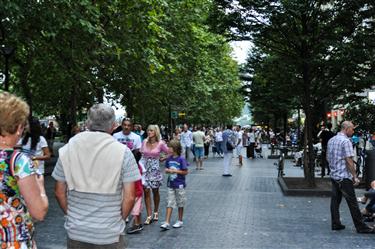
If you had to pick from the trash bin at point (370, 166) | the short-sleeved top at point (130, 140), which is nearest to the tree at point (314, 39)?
the trash bin at point (370, 166)

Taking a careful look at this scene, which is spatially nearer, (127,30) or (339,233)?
(339,233)

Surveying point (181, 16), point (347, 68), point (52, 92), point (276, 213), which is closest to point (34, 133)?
point (276, 213)

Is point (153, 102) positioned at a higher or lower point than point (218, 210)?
higher

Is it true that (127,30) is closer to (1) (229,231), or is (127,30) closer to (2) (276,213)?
(2) (276,213)

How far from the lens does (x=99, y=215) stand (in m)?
3.81

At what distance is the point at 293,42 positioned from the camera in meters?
14.9

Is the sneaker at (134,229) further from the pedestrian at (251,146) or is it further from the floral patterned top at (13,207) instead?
the pedestrian at (251,146)

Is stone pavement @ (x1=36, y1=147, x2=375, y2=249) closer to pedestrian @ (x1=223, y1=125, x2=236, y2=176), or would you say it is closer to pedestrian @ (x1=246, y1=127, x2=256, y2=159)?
pedestrian @ (x1=223, y1=125, x2=236, y2=176)

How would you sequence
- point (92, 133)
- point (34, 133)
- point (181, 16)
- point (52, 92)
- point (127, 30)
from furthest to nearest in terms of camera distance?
1. point (52, 92)
2. point (181, 16)
3. point (127, 30)
4. point (34, 133)
5. point (92, 133)

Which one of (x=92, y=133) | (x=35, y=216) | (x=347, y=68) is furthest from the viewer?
(x=347, y=68)

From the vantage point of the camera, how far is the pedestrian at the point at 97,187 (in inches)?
150

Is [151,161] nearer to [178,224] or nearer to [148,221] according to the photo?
[148,221]

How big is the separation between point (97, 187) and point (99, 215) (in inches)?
7.6

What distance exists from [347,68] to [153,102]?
17653mm
